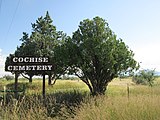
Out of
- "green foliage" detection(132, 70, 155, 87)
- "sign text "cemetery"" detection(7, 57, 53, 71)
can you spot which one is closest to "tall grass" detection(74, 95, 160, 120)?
"sign text "cemetery"" detection(7, 57, 53, 71)

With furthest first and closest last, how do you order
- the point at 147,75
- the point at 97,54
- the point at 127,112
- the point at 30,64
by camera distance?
1. the point at 147,75
2. the point at 97,54
3. the point at 30,64
4. the point at 127,112

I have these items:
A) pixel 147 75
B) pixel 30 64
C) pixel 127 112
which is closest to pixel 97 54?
pixel 30 64

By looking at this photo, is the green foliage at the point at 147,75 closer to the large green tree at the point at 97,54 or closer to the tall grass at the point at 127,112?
the large green tree at the point at 97,54

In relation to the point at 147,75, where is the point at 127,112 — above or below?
below

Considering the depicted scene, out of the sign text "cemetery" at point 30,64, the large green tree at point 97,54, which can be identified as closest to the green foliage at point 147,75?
the large green tree at point 97,54

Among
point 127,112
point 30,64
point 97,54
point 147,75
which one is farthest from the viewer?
point 147,75

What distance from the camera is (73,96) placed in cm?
1761

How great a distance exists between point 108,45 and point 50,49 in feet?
65.8

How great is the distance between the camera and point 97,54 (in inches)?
794

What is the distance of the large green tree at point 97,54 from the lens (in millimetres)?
20203

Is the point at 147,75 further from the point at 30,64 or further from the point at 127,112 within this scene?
the point at 127,112

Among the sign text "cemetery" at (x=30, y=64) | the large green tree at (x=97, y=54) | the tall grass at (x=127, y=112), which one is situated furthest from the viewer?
the large green tree at (x=97, y=54)

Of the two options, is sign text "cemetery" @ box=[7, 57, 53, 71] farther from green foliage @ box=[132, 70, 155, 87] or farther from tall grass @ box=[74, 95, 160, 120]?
green foliage @ box=[132, 70, 155, 87]

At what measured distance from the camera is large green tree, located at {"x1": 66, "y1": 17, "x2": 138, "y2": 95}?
20.2 m
